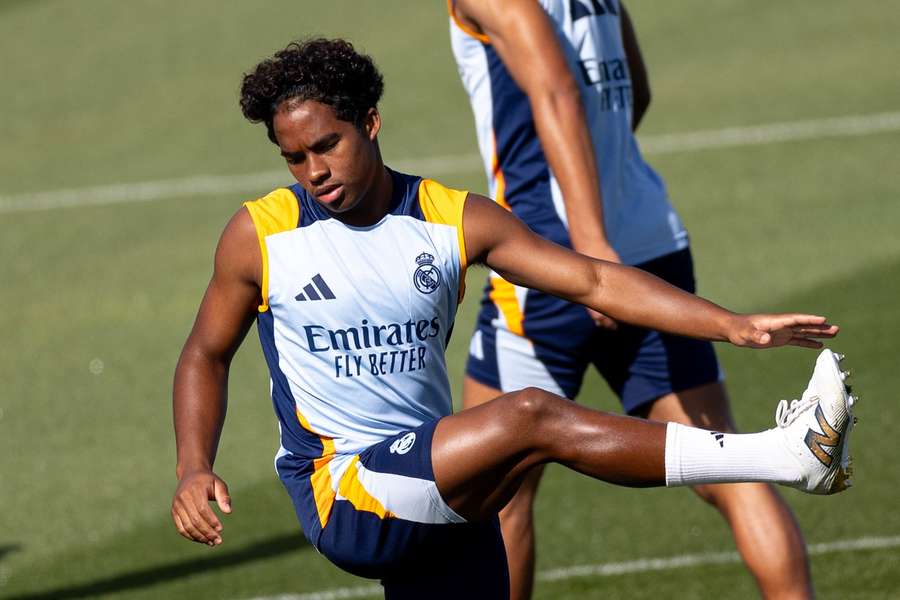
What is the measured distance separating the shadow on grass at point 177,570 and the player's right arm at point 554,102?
256cm

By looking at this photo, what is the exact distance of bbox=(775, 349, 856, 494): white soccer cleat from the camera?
14.0 feet

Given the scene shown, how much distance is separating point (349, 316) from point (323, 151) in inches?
18.6

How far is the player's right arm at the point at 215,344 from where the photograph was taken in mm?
4594

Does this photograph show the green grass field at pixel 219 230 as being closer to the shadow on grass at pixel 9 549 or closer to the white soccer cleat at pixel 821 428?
the shadow on grass at pixel 9 549

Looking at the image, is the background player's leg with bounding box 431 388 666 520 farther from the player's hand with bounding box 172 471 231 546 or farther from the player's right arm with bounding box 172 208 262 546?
the player's right arm with bounding box 172 208 262 546

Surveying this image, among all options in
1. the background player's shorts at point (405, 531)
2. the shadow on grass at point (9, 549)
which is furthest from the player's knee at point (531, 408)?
the shadow on grass at point (9, 549)

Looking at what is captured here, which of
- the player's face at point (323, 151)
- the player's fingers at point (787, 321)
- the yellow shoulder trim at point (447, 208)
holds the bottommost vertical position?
the player's fingers at point (787, 321)

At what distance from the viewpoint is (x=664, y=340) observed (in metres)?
5.77

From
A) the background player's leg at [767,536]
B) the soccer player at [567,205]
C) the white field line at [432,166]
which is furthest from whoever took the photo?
the white field line at [432,166]

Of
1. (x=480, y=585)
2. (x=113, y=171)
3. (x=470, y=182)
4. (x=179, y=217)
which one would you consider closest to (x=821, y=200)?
(x=470, y=182)

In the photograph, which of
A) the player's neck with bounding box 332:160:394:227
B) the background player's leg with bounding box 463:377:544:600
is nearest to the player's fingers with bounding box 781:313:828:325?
the player's neck with bounding box 332:160:394:227

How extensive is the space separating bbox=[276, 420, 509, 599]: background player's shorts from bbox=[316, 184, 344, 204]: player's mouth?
2.22 ft

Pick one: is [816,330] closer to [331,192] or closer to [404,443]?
[404,443]

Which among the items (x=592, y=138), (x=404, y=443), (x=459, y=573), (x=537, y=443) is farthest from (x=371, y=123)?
(x=592, y=138)
